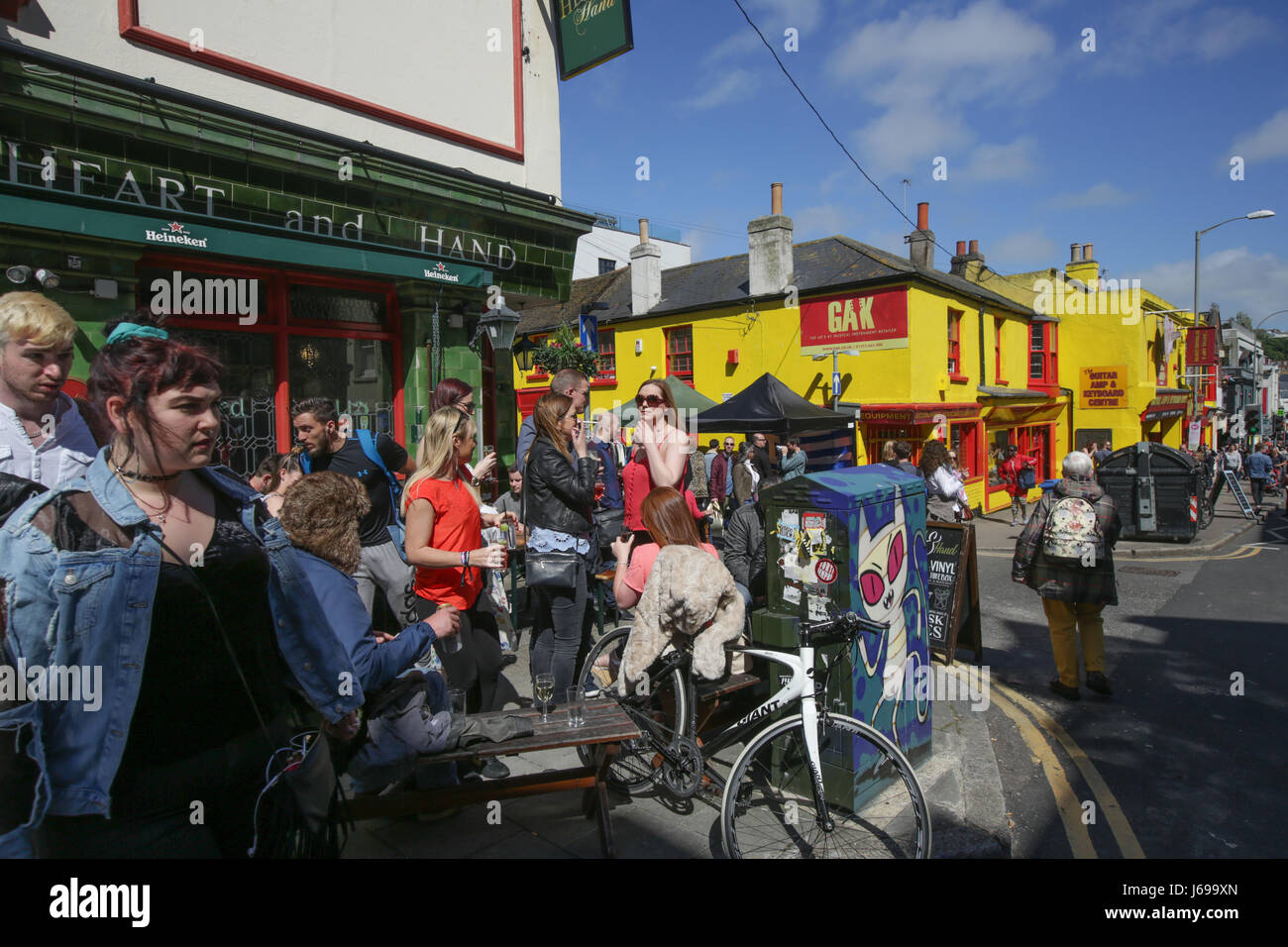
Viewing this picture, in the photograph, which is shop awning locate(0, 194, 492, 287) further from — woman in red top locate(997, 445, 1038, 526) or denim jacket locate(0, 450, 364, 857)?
woman in red top locate(997, 445, 1038, 526)

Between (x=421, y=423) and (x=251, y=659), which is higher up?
(x=421, y=423)

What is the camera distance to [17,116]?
512 centimetres

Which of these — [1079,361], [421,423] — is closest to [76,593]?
[421,423]

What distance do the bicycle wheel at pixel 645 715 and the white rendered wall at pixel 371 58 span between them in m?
6.06

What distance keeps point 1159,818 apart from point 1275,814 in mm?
602

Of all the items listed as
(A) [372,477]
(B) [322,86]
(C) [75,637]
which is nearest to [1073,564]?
(A) [372,477]

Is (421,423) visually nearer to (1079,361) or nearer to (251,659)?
(251,659)

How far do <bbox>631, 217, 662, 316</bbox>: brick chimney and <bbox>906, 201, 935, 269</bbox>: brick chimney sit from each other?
795 centimetres

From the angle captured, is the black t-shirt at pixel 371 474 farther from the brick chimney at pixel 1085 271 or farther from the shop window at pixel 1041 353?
the brick chimney at pixel 1085 271

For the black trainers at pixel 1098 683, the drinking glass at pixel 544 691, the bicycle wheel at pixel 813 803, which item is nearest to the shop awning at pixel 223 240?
the drinking glass at pixel 544 691

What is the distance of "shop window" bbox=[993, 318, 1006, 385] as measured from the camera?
2264cm

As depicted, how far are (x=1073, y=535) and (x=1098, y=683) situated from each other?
124 centimetres

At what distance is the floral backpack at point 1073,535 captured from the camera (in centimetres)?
527

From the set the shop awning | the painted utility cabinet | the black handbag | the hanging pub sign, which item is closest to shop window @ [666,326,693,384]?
the shop awning
